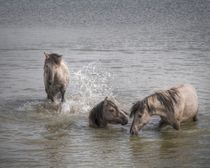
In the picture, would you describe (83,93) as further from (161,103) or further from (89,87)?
(161,103)

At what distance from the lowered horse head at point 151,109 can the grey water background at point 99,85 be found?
28 cm

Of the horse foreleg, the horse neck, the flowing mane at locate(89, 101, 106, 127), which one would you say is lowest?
the horse foreleg

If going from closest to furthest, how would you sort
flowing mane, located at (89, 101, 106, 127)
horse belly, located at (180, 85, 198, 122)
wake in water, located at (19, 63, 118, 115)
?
1. horse belly, located at (180, 85, 198, 122)
2. flowing mane, located at (89, 101, 106, 127)
3. wake in water, located at (19, 63, 118, 115)

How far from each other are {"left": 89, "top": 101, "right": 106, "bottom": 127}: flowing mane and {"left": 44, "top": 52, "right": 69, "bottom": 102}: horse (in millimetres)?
2655

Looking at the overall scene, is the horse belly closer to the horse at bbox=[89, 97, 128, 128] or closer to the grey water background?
the grey water background

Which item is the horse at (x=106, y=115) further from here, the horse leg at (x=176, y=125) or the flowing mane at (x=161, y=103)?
the horse leg at (x=176, y=125)

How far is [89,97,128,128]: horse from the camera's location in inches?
533

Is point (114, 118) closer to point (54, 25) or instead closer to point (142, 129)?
point (142, 129)

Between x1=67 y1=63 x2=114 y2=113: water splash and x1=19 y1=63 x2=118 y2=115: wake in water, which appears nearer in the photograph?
x1=19 y1=63 x2=118 y2=115: wake in water

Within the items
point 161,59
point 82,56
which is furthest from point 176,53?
point 82,56

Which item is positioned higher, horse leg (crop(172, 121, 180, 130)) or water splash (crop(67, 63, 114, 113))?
water splash (crop(67, 63, 114, 113))

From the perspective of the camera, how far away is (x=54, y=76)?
53.2 ft

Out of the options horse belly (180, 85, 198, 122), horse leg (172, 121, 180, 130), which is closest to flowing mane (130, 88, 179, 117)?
horse leg (172, 121, 180, 130)

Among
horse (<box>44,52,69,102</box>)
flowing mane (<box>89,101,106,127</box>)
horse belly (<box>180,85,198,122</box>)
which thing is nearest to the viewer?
horse belly (<box>180,85,198,122</box>)
